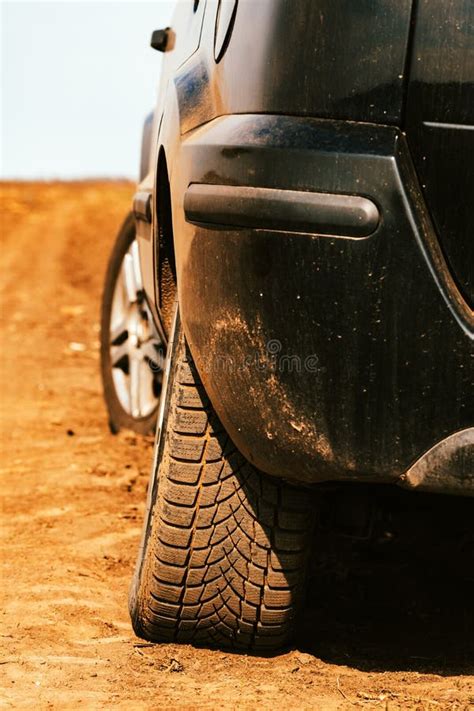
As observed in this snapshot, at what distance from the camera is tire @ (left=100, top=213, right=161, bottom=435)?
14.9 ft

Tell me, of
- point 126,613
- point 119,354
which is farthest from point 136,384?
point 126,613

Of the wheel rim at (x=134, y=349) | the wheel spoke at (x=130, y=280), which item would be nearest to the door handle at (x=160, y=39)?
the wheel rim at (x=134, y=349)

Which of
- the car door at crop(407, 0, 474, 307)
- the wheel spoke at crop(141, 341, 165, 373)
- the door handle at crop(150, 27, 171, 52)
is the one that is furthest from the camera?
the wheel spoke at crop(141, 341, 165, 373)

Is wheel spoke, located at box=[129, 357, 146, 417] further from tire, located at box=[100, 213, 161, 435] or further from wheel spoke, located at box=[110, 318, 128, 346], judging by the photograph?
wheel spoke, located at box=[110, 318, 128, 346]

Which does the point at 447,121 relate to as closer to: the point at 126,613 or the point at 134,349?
the point at 126,613

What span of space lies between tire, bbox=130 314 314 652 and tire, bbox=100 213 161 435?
77.0 inches

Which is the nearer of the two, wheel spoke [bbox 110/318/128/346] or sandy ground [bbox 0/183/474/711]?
sandy ground [bbox 0/183/474/711]

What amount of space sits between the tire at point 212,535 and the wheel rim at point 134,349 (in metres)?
1.71

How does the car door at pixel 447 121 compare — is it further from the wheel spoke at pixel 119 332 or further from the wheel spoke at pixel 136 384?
the wheel spoke at pixel 119 332

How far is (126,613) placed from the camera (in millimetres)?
2807

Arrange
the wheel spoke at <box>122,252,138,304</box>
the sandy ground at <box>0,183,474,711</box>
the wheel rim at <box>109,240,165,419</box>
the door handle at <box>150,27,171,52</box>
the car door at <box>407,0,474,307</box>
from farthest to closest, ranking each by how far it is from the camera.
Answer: the wheel spoke at <box>122,252,138,304</box> < the wheel rim at <box>109,240,165,419</box> < the door handle at <box>150,27,171,52</box> < the sandy ground at <box>0,183,474,711</box> < the car door at <box>407,0,474,307</box>

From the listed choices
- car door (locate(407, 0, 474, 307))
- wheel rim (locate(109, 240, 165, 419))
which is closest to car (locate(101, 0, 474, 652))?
car door (locate(407, 0, 474, 307))

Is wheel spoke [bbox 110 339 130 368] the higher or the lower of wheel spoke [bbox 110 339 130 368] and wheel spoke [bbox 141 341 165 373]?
the lower

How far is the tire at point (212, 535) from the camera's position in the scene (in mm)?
2412
